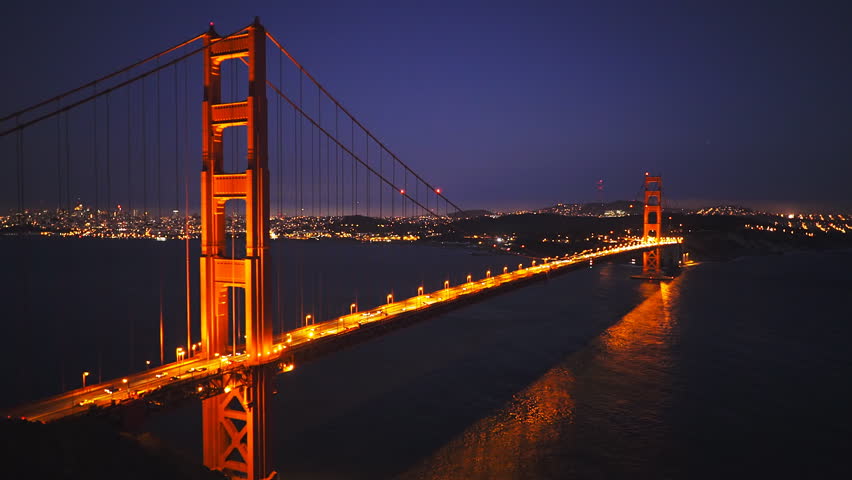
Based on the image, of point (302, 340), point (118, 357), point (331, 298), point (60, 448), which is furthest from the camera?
point (331, 298)

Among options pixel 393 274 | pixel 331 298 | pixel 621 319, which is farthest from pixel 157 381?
pixel 393 274

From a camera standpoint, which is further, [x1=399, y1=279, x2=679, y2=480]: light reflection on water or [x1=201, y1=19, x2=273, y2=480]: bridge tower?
[x1=399, y1=279, x2=679, y2=480]: light reflection on water

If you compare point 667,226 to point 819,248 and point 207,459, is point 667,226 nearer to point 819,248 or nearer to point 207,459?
point 819,248

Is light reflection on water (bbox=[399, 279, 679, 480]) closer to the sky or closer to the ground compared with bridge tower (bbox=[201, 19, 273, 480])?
closer to the ground

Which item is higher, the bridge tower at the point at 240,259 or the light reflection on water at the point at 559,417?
the bridge tower at the point at 240,259

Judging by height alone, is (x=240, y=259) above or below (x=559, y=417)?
above
